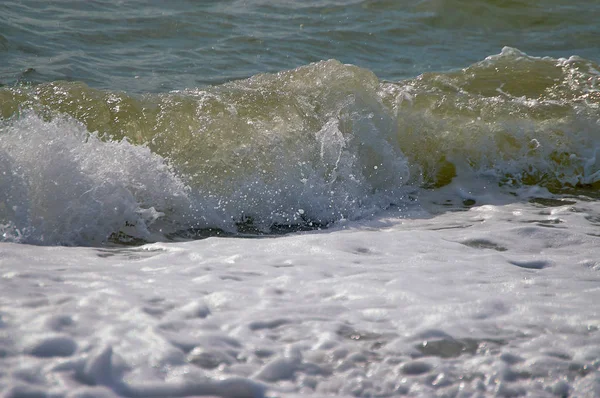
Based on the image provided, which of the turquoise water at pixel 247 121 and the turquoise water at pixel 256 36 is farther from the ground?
the turquoise water at pixel 256 36

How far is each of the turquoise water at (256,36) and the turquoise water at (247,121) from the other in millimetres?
30

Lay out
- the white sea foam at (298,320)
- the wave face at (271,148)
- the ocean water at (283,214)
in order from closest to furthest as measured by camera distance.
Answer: the white sea foam at (298,320), the ocean water at (283,214), the wave face at (271,148)

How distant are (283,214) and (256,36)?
12.5ft

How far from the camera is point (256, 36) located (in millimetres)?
7672

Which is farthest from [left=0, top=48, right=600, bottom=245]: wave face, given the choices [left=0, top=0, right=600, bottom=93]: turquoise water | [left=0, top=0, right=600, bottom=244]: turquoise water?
[left=0, top=0, right=600, bottom=93]: turquoise water

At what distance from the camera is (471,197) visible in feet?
16.1

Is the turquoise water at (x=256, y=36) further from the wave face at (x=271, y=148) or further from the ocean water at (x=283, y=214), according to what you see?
the wave face at (x=271, y=148)

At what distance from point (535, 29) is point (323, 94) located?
15.7 feet

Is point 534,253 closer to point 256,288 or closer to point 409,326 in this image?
point 409,326

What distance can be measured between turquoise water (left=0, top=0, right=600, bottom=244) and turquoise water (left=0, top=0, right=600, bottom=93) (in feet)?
0.10

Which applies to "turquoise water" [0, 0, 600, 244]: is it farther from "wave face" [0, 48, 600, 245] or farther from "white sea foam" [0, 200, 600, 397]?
"white sea foam" [0, 200, 600, 397]

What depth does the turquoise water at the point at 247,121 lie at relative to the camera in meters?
4.02

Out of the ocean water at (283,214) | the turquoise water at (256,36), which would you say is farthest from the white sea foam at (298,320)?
the turquoise water at (256,36)

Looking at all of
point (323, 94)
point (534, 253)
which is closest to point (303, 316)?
point (534, 253)
